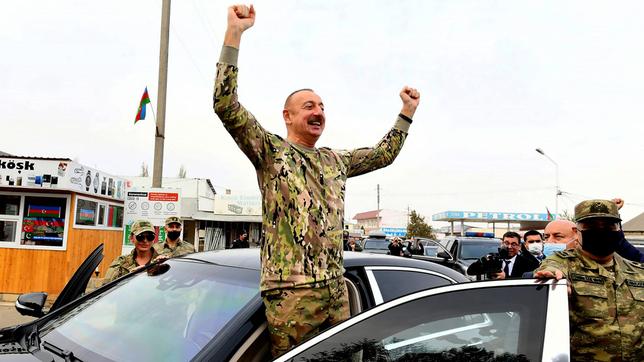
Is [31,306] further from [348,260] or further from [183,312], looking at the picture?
[348,260]

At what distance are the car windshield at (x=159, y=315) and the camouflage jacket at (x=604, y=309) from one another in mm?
1404

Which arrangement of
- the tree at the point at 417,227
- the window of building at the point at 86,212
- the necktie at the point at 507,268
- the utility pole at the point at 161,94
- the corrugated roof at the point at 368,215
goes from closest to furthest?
1. the necktie at the point at 507,268
2. the utility pole at the point at 161,94
3. the window of building at the point at 86,212
4. the tree at the point at 417,227
5. the corrugated roof at the point at 368,215

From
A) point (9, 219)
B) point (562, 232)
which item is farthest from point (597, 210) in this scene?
point (9, 219)

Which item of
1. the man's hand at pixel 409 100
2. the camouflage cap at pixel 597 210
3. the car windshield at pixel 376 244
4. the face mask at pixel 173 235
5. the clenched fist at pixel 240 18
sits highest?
the clenched fist at pixel 240 18

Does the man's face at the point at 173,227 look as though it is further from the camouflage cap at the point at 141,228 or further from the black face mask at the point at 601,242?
the black face mask at the point at 601,242

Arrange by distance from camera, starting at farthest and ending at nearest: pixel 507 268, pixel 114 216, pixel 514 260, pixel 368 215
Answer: pixel 368 215, pixel 114 216, pixel 507 268, pixel 514 260

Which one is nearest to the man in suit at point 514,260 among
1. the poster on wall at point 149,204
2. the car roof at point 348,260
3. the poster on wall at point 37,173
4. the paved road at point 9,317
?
the car roof at point 348,260

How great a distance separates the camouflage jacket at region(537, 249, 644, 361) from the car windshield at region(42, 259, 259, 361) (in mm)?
1404

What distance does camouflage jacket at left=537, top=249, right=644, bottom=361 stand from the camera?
7.24ft

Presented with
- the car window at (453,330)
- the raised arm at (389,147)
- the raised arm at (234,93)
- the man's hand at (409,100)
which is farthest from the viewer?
the man's hand at (409,100)

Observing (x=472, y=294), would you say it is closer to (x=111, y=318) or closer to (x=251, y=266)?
(x=251, y=266)

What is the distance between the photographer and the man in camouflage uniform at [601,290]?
2.21 m

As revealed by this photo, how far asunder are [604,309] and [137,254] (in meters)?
4.13

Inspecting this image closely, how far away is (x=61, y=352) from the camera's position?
220 centimetres
